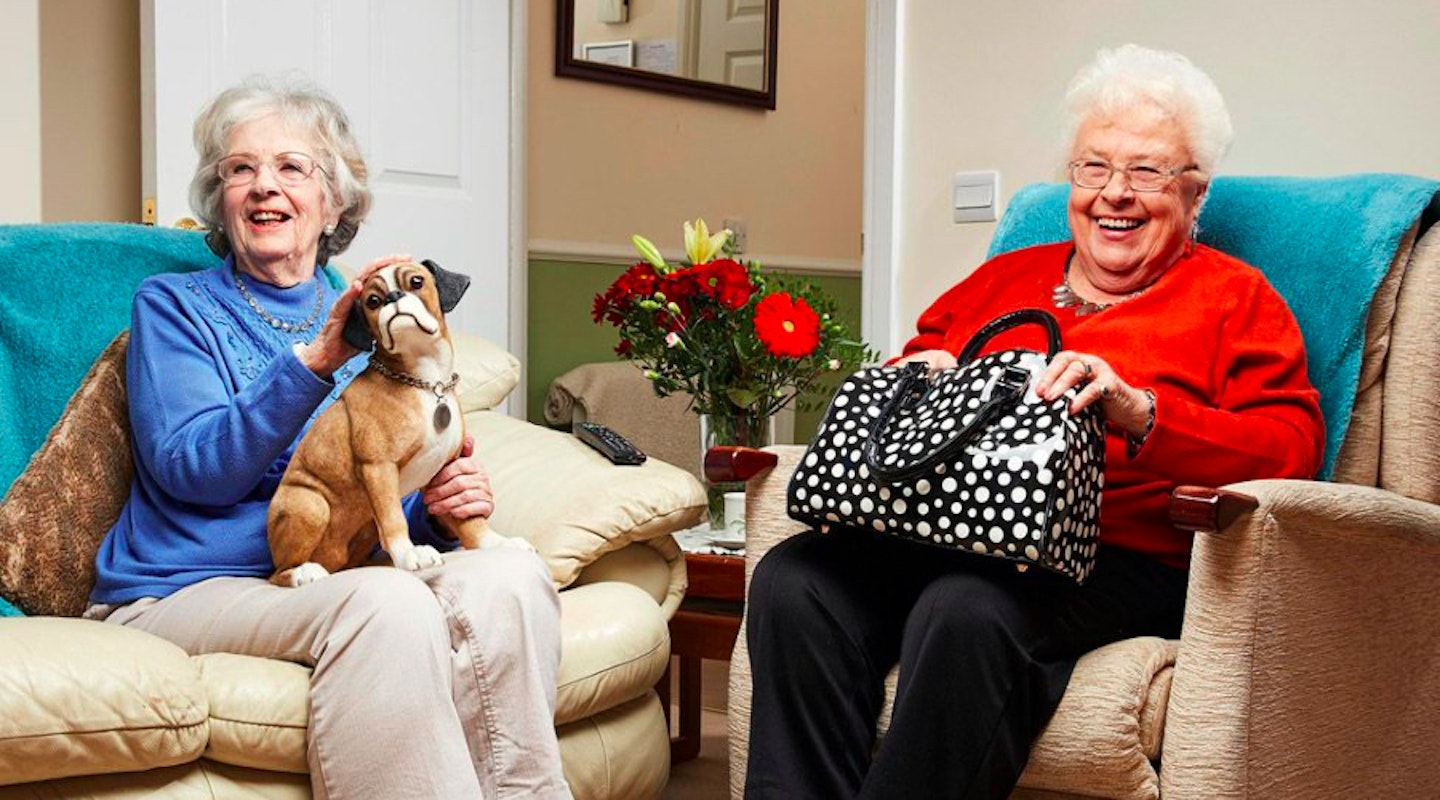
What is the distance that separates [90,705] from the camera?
1477 millimetres

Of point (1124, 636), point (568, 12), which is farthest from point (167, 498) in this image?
point (568, 12)

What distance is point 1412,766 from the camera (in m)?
1.86

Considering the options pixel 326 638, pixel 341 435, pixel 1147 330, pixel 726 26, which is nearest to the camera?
pixel 326 638

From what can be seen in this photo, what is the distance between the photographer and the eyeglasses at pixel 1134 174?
1.96m

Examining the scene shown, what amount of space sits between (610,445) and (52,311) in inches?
29.8

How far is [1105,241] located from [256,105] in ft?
3.56

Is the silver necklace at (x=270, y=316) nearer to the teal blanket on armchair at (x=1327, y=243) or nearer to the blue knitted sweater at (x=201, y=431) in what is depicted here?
the blue knitted sweater at (x=201, y=431)

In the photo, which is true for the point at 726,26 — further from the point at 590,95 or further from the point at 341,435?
the point at 341,435

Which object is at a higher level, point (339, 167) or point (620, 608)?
point (339, 167)

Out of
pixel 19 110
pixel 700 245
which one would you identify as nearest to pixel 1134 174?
pixel 700 245

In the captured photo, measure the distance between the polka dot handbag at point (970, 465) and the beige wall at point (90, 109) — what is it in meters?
1.96

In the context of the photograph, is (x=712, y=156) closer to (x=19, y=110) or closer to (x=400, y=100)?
(x=400, y=100)

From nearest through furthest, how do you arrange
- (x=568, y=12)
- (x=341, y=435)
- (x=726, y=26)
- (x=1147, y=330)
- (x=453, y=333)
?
(x=341, y=435) < (x=1147, y=330) < (x=453, y=333) < (x=568, y=12) < (x=726, y=26)

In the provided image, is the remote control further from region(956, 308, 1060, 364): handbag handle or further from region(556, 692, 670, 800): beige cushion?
region(956, 308, 1060, 364): handbag handle
